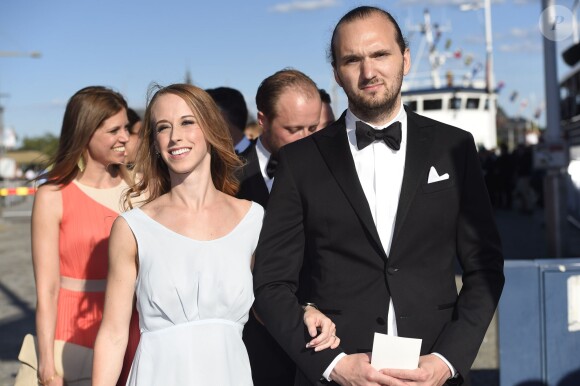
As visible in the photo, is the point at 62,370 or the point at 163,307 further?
the point at 62,370

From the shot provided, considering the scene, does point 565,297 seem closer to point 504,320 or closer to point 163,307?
point 504,320

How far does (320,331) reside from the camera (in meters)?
2.62

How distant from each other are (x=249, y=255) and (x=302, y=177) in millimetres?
389

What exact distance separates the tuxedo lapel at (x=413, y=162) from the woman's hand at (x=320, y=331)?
0.35 meters

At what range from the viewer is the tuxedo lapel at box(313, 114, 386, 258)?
8.82 ft

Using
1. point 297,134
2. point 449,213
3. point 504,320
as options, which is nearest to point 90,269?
point 297,134

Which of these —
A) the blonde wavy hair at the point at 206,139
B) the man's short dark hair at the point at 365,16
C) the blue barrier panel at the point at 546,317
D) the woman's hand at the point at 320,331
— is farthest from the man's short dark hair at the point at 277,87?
the blue barrier panel at the point at 546,317

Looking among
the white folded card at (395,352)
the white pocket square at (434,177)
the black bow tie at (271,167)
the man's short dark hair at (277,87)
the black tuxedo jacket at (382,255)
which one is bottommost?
the white folded card at (395,352)

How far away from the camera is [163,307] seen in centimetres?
284

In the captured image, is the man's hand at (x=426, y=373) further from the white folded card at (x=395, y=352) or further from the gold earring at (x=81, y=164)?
the gold earring at (x=81, y=164)

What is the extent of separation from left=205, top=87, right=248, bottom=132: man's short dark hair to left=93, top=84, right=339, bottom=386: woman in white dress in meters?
2.19

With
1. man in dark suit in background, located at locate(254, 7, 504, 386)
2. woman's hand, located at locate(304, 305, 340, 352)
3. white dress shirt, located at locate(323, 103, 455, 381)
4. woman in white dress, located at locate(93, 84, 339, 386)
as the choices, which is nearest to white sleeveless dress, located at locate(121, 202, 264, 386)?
woman in white dress, located at locate(93, 84, 339, 386)

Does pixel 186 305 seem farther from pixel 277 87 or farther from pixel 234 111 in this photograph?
pixel 234 111

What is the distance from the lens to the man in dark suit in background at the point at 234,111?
5.22 metres
